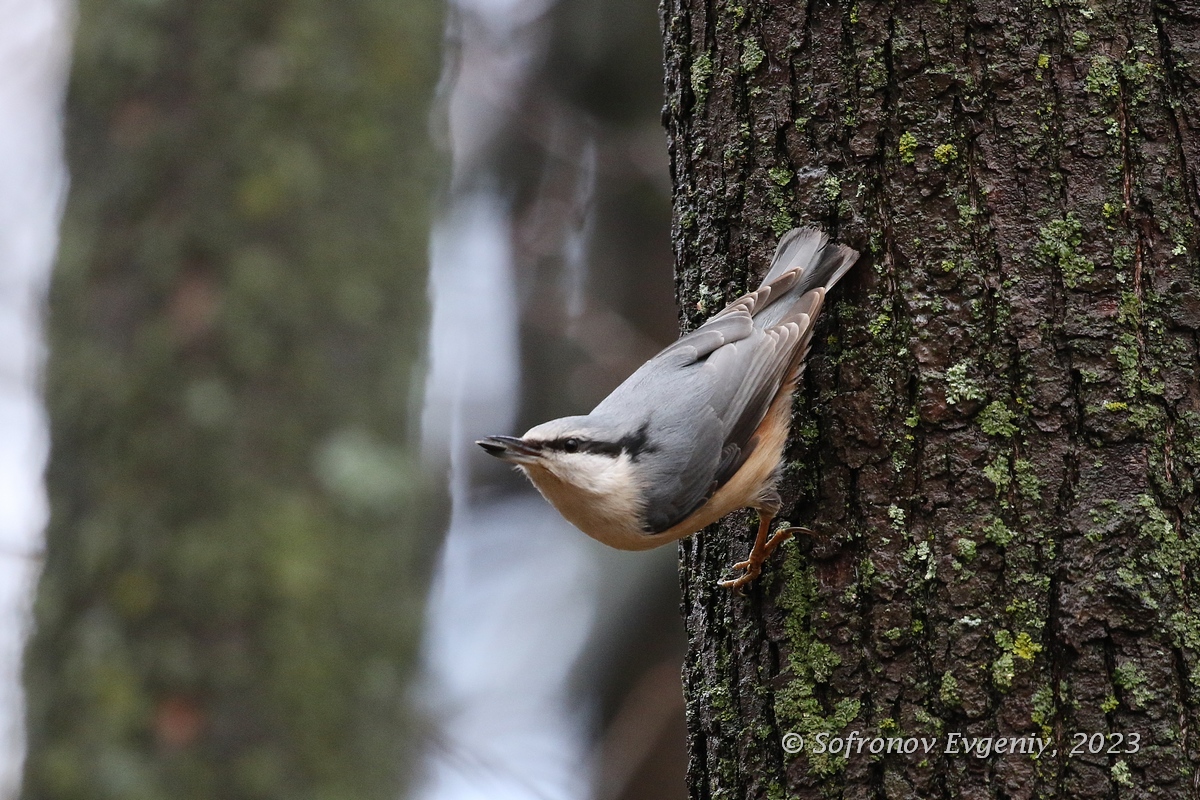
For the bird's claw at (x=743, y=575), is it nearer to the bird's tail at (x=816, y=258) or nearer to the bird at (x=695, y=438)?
the bird at (x=695, y=438)

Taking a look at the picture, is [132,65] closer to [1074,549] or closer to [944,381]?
[944,381]

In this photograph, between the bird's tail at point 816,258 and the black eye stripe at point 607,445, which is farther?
the black eye stripe at point 607,445

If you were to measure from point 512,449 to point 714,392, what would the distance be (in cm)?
52

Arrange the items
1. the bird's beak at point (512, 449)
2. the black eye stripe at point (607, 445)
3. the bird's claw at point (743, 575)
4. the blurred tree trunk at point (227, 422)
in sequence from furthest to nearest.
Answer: the blurred tree trunk at point (227, 422)
the black eye stripe at point (607, 445)
the bird's beak at point (512, 449)
the bird's claw at point (743, 575)

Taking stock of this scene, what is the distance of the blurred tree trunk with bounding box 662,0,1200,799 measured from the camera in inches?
77.1

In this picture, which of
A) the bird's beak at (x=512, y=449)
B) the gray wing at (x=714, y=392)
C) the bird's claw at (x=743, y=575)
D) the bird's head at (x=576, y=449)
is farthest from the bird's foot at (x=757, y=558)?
the bird's beak at (x=512, y=449)

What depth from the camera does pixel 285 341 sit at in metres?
4.06

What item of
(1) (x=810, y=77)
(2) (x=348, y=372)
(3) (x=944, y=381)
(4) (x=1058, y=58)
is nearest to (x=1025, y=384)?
(3) (x=944, y=381)

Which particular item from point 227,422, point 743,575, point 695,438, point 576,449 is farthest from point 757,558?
point 227,422

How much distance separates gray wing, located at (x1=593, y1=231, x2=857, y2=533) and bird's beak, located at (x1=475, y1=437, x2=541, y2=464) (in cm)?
23

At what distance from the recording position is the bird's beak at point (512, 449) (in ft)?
8.21

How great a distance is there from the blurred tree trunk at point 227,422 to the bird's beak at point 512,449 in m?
1.63

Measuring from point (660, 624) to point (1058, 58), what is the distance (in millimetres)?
4388

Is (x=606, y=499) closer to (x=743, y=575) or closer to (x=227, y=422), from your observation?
(x=743, y=575)
